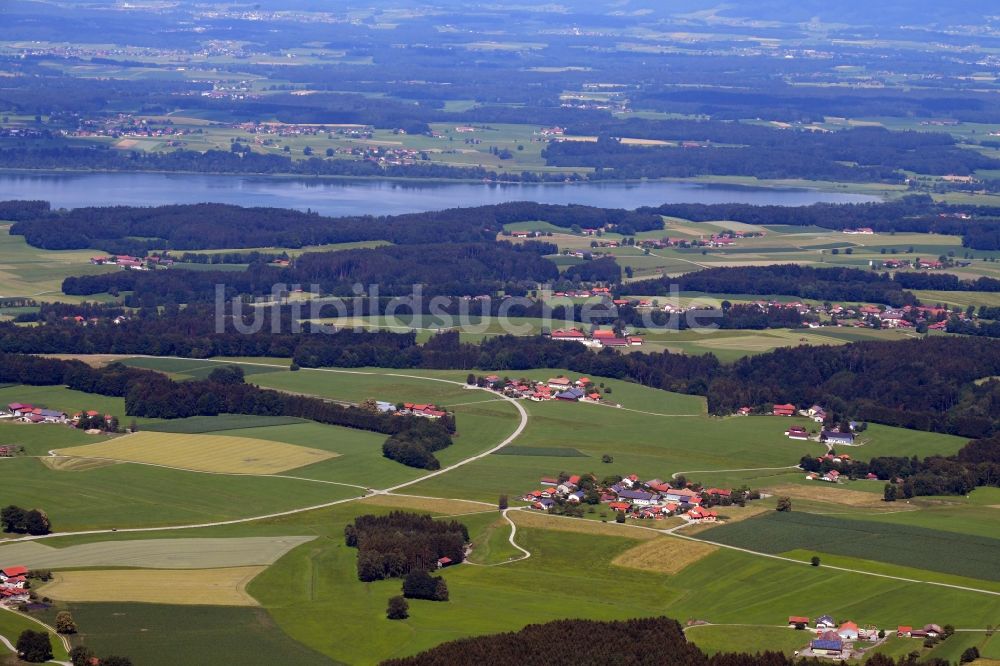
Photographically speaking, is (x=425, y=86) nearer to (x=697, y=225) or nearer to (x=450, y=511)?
(x=697, y=225)

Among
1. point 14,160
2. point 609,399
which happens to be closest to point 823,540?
point 609,399

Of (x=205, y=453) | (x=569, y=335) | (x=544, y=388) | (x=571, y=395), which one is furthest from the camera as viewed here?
(x=569, y=335)

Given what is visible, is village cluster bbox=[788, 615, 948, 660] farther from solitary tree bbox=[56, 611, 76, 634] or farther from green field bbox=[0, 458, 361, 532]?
green field bbox=[0, 458, 361, 532]

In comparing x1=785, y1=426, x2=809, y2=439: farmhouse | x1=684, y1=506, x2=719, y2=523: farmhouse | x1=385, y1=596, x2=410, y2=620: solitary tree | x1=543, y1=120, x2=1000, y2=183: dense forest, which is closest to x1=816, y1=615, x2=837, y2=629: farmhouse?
x1=385, y1=596, x2=410, y2=620: solitary tree

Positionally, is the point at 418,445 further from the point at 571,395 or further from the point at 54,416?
the point at 54,416

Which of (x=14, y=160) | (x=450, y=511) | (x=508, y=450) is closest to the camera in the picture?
(x=450, y=511)

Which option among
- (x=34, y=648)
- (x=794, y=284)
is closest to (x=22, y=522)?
(x=34, y=648)
